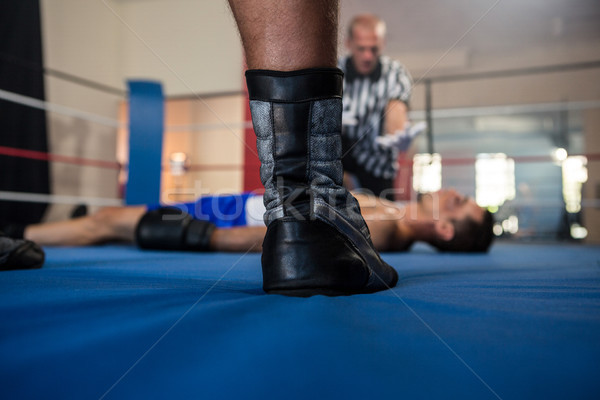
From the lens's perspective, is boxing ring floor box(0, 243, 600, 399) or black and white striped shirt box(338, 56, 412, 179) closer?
boxing ring floor box(0, 243, 600, 399)

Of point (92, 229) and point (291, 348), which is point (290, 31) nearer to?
point (291, 348)

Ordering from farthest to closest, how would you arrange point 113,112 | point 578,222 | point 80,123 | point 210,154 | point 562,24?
point 210,154 < point 562,24 < point 578,222 < point 113,112 < point 80,123

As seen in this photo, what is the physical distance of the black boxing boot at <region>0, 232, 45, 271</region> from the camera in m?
0.71

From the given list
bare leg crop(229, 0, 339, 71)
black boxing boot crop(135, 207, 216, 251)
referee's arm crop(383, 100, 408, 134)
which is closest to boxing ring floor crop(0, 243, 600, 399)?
bare leg crop(229, 0, 339, 71)

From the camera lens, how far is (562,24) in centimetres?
568

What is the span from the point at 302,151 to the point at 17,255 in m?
0.51

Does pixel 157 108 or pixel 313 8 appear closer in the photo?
pixel 313 8

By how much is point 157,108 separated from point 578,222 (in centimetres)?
494

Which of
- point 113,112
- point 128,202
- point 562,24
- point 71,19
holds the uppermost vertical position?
point 562,24

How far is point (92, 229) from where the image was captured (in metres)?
1.68

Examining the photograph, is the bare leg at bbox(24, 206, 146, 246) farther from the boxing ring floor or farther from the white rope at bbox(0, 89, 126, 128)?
the boxing ring floor

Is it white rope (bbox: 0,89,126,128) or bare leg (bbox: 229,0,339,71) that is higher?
white rope (bbox: 0,89,126,128)

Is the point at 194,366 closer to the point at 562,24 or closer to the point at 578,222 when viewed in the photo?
the point at 578,222

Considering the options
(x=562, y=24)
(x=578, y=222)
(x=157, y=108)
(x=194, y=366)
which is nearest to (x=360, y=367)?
(x=194, y=366)
